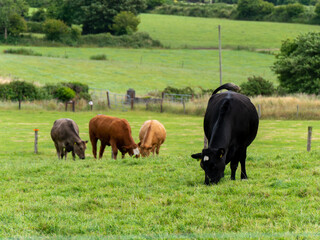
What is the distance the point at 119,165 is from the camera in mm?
15250

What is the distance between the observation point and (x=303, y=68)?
176ft

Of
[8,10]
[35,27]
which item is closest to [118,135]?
[8,10]

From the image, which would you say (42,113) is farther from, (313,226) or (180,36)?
(180,36)

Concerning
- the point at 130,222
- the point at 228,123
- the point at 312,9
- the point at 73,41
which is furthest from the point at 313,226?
the point at 312,9

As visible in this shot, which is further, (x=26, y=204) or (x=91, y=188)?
(x=91, y=188)

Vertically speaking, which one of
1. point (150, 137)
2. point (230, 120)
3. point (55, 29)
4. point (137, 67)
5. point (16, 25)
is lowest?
point (150, 137)

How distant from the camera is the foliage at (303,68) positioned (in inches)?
2093

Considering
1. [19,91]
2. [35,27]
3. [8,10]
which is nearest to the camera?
[19,91]

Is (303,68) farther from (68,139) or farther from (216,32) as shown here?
(216,32)

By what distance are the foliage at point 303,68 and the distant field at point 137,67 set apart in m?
16.5

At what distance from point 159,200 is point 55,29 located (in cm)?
9354

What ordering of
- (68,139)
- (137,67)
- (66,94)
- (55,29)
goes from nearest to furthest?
1. (68,139)
2. (66,94)
3. (137,67)
4. (55,29)

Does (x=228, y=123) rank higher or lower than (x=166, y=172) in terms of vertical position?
higher

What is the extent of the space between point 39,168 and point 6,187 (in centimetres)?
243
